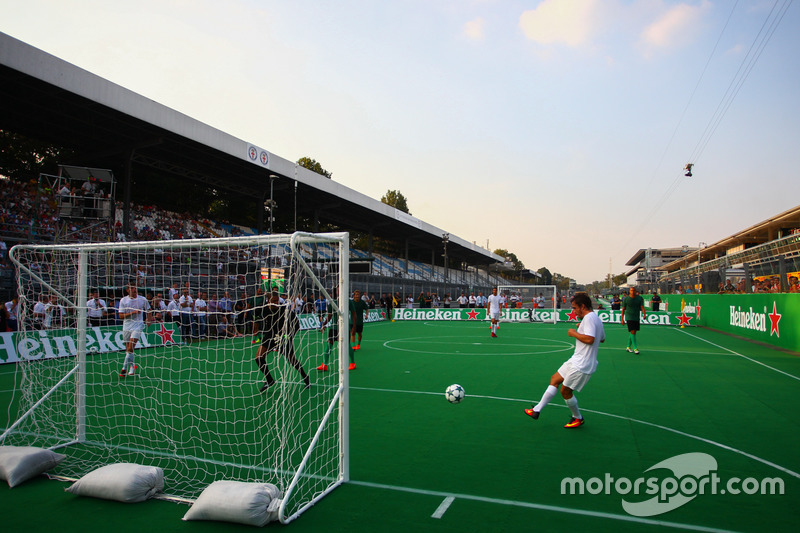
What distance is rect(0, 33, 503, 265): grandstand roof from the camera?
17.9 meters

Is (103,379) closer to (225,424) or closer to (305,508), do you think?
(225,424)

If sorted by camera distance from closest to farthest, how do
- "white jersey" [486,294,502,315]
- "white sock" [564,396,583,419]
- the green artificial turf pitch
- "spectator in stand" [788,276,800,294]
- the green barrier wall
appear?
the green artificial turf pitch → "white sock" [564,396,583,419] → "spectator in stand" [788,276,800,294] → the green barrier wall → "white jersey" [486,294,502,315]

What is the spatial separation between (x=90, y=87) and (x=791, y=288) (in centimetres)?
2598

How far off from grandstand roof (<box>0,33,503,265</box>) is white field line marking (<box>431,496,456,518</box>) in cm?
2013

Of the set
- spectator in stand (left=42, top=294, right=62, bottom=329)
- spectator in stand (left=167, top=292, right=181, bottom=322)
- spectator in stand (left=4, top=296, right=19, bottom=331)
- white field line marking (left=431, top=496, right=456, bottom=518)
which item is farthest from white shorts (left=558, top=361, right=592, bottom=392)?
spectator in stand (left=4, top=296, right=19, bottom=331)

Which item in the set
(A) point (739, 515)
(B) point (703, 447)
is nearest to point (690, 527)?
(A) point (739, 515)

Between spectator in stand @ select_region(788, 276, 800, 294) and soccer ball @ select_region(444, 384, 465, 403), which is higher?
spectator in stand @ select_region(788, 276, 800, 294)

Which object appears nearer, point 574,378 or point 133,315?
point 574,378

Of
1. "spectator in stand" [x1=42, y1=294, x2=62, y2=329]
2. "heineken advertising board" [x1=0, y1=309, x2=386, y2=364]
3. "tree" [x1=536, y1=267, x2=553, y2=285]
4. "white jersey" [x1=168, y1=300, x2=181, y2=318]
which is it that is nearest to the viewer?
"white jersey" [x1=168, y1=300, x2=181, y2=318]

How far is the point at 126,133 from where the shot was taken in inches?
933

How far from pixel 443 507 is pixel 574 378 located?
3.23 meters

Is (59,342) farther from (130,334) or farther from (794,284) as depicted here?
(794,284)

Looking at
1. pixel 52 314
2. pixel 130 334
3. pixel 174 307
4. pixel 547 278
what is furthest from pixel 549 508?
pixel 547 278

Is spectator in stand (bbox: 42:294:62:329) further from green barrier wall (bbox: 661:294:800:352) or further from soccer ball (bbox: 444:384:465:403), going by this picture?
green barrier wall (bbox: 661:294:800:352)
